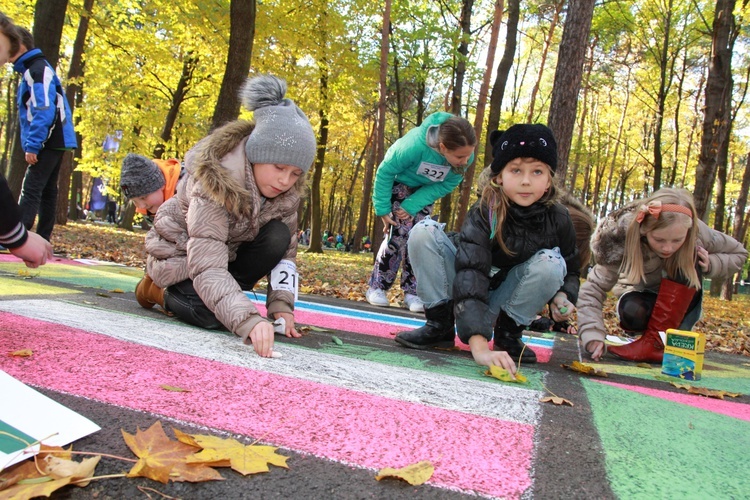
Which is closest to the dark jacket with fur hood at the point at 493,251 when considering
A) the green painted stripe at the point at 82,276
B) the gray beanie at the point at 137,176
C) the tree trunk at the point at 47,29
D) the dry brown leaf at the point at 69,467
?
the dry brown leaf at the point at 69,467

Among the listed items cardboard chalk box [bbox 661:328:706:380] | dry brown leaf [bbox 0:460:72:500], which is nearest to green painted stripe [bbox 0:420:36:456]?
dry brown leaf [bbox 0:460:72:500]

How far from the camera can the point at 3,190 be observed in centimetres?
179

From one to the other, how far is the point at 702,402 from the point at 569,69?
5379 mm

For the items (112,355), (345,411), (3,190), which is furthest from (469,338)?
(3,190)

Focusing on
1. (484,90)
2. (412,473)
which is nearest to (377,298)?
(412,473)

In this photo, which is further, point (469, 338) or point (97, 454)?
point (469, 338)

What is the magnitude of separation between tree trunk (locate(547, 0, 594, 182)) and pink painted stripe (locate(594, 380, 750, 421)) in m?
4.60

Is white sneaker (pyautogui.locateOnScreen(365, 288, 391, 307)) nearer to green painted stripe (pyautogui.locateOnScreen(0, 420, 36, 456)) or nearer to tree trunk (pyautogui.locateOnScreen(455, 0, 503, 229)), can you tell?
green painted stripe (pyautogui.locateOnScreen(0, 420, 36, 456))

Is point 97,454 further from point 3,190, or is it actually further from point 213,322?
point 213,322

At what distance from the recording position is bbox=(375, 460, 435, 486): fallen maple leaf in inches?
46.1

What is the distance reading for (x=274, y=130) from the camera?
2.56m

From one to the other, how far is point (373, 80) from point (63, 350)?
12.7m

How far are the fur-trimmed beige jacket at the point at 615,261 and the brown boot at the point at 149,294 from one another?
2.67 metres

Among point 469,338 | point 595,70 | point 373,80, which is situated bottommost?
point 469,338
